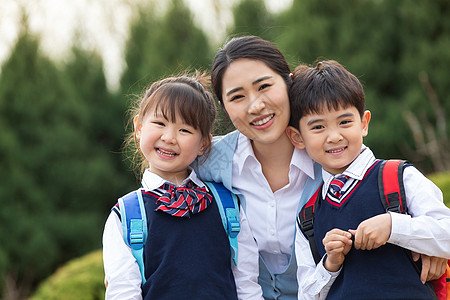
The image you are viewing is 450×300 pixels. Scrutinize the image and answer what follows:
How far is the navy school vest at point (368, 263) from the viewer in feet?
6.71

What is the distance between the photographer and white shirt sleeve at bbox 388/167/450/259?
6.63 feet

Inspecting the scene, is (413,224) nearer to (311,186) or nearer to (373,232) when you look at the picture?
(373,232)

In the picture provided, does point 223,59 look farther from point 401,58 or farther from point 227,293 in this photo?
point 401,58

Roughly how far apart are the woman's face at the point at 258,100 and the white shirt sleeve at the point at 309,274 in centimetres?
53

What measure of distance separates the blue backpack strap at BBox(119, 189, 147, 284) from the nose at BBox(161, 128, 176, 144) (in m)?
0.29

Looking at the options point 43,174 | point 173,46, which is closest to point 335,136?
point 43,174

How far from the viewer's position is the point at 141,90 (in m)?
7.05

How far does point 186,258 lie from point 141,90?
5014 millimetres

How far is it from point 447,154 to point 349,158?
4.81 meters

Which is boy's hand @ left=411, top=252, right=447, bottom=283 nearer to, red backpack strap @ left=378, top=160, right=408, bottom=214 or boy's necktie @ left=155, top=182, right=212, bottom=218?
red backpack strap @ left=378, top=160, right=408, bottom=214

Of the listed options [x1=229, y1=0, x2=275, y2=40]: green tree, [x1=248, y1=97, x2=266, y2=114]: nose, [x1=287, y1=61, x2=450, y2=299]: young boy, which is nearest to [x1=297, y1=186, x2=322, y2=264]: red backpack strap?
[x1=287, y1=61, x2=450, y2=299]: young boy

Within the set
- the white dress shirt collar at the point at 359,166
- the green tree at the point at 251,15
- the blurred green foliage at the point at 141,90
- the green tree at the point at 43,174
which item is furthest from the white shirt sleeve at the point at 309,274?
the green tree at the point at 251,15

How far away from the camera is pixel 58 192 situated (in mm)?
8172

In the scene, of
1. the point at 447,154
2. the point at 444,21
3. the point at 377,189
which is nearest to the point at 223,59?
the point at 377,189
